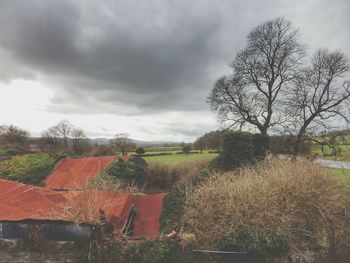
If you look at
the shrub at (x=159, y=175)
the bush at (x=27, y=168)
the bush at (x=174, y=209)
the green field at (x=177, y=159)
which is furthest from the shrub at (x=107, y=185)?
the green field at (x=177, y=159)

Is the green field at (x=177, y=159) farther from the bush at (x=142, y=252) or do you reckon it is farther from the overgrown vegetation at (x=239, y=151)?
the bush at (x=142, y=252)

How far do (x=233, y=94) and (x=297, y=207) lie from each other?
48.7ft

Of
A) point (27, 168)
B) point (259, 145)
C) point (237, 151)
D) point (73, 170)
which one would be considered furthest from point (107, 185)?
point (259, 145)

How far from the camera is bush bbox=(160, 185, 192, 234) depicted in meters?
10.1

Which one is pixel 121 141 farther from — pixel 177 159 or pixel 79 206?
pixel 79 206

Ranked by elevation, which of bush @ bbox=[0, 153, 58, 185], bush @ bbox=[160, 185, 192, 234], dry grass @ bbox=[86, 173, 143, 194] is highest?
bush @ bbox=[0, 153, 58, 185]

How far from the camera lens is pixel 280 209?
8898 millimetres

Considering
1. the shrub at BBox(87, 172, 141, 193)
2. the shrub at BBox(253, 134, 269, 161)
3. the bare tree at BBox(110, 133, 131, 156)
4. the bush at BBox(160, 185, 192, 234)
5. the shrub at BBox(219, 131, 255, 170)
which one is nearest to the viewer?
the bush at BBox(160, 185, 192, 234)

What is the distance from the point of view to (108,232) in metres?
9.00

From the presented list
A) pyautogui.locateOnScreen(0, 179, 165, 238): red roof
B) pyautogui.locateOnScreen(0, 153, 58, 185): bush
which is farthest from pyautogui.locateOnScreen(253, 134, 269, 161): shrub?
pyautogui.locateOnScreen(0, 153, 58, 185): bush

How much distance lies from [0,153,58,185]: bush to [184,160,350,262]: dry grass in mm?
14195

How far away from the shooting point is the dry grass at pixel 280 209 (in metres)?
8.53

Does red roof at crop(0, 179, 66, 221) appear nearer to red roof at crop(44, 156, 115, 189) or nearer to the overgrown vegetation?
red roof at crop(44, 156, 115, 189)

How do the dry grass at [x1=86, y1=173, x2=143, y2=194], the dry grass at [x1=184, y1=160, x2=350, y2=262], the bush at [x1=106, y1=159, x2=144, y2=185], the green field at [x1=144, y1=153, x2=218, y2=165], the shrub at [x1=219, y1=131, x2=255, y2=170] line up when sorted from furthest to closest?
the green field at [x1=144, y1=153, x2=218, y2=165]
the bush at [x1=106, y1=159, x2=144, y2=185]
the shrub at [x1=219, y1=131, x2=255, y2=170]
the dry grass at [x1=86, y1=173, x2=143, y2=194]
the dry grass at [x1=184, y1=160, x2=350, y2=262]
